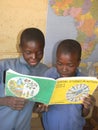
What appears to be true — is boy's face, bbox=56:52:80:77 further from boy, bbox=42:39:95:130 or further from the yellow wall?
the yellow wall

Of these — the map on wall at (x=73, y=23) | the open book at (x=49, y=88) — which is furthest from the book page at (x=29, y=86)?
the map on wall at (x=73, y=23)

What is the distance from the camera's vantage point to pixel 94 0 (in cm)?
223

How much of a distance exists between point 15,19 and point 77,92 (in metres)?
1.02

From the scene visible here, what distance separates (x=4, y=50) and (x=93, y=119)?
37.6 inches

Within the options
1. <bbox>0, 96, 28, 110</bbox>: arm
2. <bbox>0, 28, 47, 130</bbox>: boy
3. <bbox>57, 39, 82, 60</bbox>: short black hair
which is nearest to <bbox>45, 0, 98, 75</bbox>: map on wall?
<bbox>0, 28, 47, 130</bbox>: boy

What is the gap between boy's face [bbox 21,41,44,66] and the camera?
1357 mm

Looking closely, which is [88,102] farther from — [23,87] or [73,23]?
[73,23]

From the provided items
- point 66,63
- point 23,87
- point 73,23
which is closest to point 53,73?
point 66,63

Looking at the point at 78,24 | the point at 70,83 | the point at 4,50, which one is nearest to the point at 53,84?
the point at 70,83

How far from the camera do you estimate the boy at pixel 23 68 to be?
4.46 ft

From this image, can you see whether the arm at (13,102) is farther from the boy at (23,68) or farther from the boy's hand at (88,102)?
the boy's hand at (88,102)

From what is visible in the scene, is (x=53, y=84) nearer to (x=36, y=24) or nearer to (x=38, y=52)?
(x=38, y=52)

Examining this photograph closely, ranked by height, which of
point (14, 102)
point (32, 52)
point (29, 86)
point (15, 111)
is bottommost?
point (15, 111)

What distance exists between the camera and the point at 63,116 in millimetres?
1320
